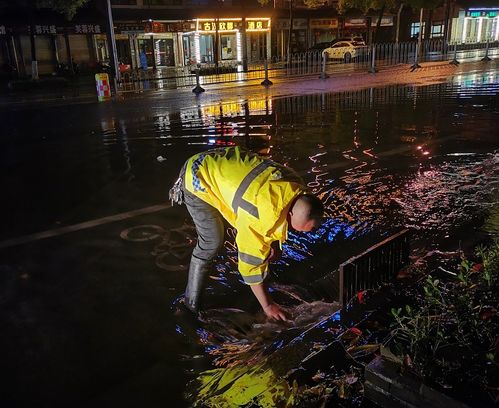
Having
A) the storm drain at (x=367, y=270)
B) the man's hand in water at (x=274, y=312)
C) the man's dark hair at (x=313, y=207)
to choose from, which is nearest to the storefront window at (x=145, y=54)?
the storm drain at (x=367, y=270)

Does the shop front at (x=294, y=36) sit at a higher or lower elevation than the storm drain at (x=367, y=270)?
higher

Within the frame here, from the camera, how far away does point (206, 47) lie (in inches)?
1682

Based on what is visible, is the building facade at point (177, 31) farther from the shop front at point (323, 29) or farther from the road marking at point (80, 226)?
the road marking at point (80, 226)

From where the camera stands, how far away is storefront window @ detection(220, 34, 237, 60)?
144ft

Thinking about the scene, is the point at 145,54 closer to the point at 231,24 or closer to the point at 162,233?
the point at 231,24

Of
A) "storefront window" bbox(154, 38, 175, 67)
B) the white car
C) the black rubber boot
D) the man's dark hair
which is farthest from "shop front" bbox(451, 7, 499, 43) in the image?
the man's dark hair

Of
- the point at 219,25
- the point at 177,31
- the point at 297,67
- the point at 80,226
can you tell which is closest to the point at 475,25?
the point at 219,25

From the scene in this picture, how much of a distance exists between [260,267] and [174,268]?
1799 millimetres

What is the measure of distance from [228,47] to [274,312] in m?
43.7

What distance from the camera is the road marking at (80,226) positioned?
17.9ft

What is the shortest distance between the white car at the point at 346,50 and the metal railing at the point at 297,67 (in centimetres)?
8

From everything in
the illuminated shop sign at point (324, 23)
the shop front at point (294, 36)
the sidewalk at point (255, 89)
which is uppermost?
the illuminated shop sign at point (324, 23)

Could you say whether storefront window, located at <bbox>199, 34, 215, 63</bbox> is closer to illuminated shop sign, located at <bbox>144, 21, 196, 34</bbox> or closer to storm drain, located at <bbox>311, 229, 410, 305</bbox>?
illuminated shop sign, located at <bbox>144, 21, 196, 34</bbox>

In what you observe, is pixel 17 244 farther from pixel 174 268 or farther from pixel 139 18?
pixel 139 18
